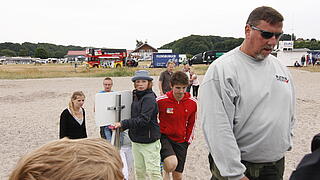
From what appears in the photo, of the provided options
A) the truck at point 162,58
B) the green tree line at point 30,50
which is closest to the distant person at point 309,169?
the truck at point 162,58

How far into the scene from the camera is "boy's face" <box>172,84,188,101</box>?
387 centimetres

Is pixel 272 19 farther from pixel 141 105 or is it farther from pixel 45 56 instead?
pixel 45 56

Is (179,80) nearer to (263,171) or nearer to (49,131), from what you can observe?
(263,171)

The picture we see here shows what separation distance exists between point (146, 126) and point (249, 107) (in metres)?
1.82

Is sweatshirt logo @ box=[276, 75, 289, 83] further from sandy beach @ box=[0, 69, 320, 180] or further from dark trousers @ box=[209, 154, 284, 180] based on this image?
sandy beach @ box=[0, 69, 320, 180]

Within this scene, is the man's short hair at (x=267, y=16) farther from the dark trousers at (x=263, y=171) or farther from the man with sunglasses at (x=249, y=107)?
the dark trousers at (x=263, y=171)

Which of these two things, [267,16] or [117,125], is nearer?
[267,16]

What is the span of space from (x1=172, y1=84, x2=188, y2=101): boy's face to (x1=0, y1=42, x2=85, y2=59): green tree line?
122 meters

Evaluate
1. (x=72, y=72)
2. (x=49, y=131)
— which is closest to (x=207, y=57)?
(x=72, y=72)

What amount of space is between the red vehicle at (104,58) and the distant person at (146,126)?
4396 cm

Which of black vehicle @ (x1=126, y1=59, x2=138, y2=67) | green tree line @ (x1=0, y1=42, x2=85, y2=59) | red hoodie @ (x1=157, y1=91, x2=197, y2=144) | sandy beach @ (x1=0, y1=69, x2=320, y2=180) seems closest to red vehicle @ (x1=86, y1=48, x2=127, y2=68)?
black vehicle @ (x1=126, y1=59, x2=138, y2=67)

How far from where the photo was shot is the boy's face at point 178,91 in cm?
387

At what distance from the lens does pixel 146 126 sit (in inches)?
145

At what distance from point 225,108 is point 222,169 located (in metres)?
0.45
